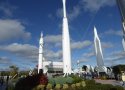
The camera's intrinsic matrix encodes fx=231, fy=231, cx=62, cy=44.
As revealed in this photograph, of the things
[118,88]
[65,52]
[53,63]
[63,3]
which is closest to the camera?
[118,88]

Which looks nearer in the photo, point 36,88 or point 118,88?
point 118,88

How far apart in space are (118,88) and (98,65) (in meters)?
44.2

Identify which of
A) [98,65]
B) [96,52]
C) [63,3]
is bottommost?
[98,65]

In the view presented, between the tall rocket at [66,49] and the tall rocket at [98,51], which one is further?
the tall rocket at [98,51]

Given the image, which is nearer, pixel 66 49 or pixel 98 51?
pixel 66 49

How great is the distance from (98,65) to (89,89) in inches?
1724

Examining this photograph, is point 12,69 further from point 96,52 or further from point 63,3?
point 63,3

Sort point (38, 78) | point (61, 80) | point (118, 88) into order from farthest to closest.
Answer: point (61, 80) < point (38, 78) < point (118, 88)

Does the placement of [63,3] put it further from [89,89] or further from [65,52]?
[89,89]

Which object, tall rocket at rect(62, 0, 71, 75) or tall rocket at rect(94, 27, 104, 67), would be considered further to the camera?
tall rocket at rect(94, 27, 104, 67)

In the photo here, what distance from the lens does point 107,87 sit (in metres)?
20.4

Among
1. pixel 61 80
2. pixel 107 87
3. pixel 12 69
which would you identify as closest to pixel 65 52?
pixel 61 80

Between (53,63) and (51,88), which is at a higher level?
(53,63)

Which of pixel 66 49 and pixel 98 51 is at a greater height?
pixel 98 51
